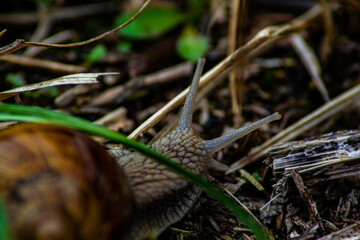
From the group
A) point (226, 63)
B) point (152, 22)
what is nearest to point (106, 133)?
point (226, 63)

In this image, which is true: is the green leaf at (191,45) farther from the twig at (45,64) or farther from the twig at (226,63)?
the twig at (45,64)

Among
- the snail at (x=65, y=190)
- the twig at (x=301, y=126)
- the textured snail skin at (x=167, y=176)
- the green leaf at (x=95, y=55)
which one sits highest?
the green leaf at (x=95, y=55)

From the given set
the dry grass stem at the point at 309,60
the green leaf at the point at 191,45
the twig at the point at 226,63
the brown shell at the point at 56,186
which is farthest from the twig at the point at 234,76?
the brown shell at the point at 56,186

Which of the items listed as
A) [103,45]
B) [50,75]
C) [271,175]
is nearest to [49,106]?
[50,75]

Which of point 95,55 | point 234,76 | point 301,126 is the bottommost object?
point 301,126

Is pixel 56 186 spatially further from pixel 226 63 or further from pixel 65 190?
pixel 226 63

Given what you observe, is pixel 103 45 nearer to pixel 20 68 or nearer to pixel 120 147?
pixel 20 68
